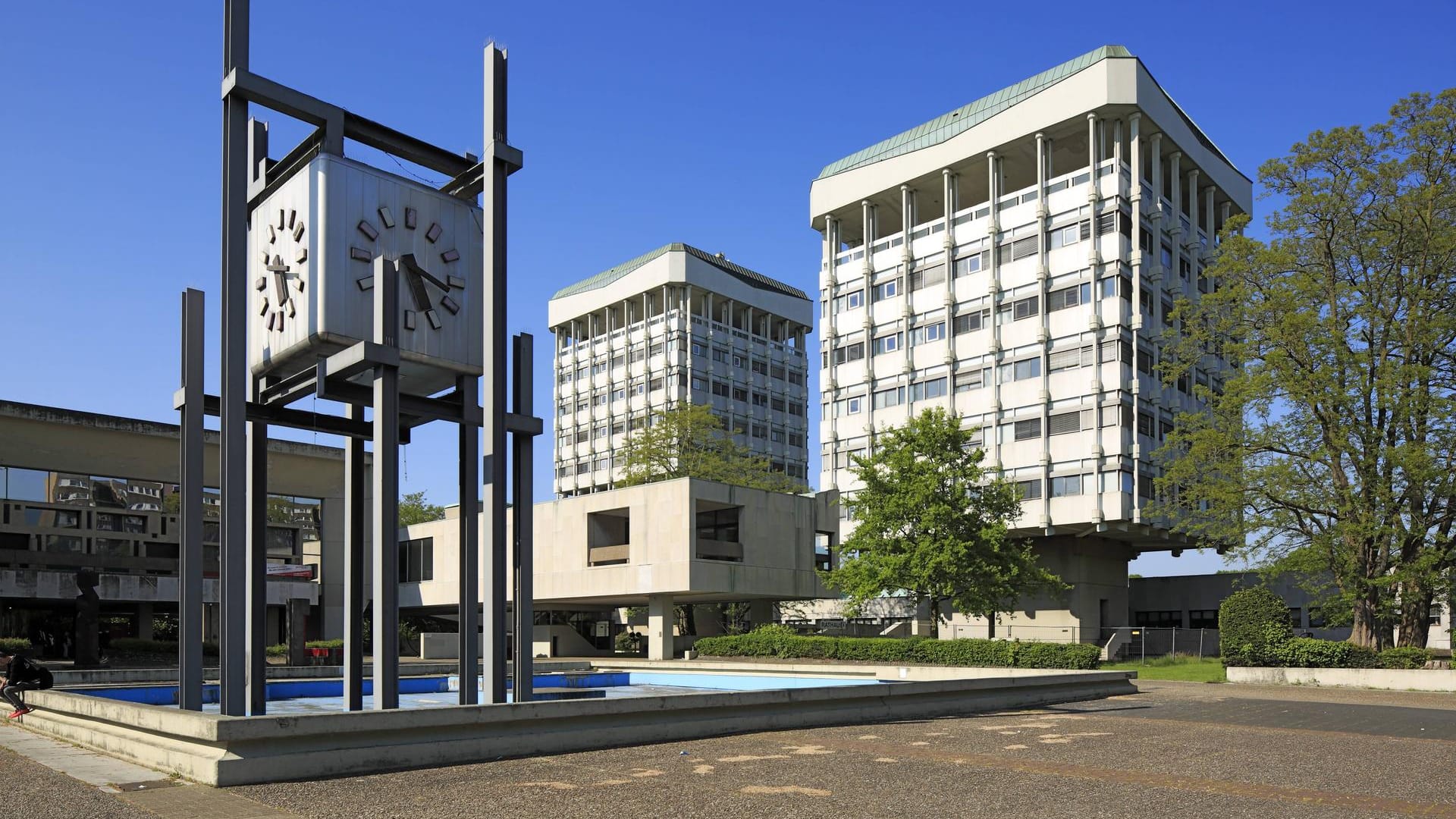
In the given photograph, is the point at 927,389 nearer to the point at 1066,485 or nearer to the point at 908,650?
the point at 1066,485

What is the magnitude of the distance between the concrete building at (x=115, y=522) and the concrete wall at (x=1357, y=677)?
34131mm

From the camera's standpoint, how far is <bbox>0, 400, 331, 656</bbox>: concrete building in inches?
1890

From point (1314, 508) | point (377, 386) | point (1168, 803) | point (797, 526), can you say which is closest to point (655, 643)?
point (797, 526)

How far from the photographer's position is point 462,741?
13.1 meters

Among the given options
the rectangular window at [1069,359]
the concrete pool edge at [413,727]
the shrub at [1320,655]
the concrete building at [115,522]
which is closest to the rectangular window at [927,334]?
the rectangular window at [1069,359]

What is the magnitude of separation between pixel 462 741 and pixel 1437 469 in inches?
1302

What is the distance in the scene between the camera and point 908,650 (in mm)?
38844

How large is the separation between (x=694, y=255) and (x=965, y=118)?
44803mm

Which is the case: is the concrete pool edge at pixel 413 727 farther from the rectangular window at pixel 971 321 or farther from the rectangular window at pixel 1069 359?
the rectangular window at pixel 971 321

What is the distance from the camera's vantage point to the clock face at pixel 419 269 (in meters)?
14.6

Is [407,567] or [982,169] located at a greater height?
[982,169]

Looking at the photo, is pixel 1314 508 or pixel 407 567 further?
pixel 407 567

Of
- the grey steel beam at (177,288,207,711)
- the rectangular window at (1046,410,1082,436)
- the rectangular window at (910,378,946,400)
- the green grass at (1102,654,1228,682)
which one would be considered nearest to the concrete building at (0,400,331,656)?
the rectangular window at (910,378,946,400)

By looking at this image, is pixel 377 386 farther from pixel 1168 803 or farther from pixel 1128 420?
pixel 1128 420
